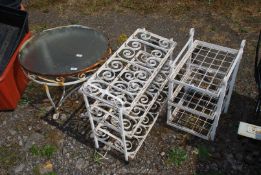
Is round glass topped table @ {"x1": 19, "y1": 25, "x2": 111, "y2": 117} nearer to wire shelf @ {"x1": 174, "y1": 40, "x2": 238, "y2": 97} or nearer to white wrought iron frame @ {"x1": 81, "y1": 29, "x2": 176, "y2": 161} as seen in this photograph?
white wrought iron frame @ {"x1": 81, "y1": 29, "x2": 176, "y2": 161}

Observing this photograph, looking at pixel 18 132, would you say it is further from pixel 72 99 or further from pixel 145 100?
pixel 145 100

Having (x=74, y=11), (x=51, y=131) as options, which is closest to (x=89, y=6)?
(x=74, y=11)

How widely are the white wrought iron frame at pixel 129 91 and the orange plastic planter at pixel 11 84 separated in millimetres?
1134

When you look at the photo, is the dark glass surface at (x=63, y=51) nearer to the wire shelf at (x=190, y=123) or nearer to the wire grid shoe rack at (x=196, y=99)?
the wire grid shoe rack at (x=196, y=99)

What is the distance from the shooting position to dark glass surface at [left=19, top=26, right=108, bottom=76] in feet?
12.5

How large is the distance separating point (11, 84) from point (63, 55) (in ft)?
3.08

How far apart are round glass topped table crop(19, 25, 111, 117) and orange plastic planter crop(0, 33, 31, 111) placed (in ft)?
1.21

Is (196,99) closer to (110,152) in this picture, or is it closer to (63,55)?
(110,152)

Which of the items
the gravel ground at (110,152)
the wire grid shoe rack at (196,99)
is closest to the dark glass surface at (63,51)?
the gravel ground at (110,152)

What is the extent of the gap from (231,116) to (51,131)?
7.69 feet

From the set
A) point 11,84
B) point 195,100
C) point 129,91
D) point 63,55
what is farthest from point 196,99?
point 11,84

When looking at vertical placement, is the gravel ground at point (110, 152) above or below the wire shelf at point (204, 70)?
below

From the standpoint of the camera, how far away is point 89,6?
263 inches

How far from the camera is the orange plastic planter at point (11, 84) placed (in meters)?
4.27
